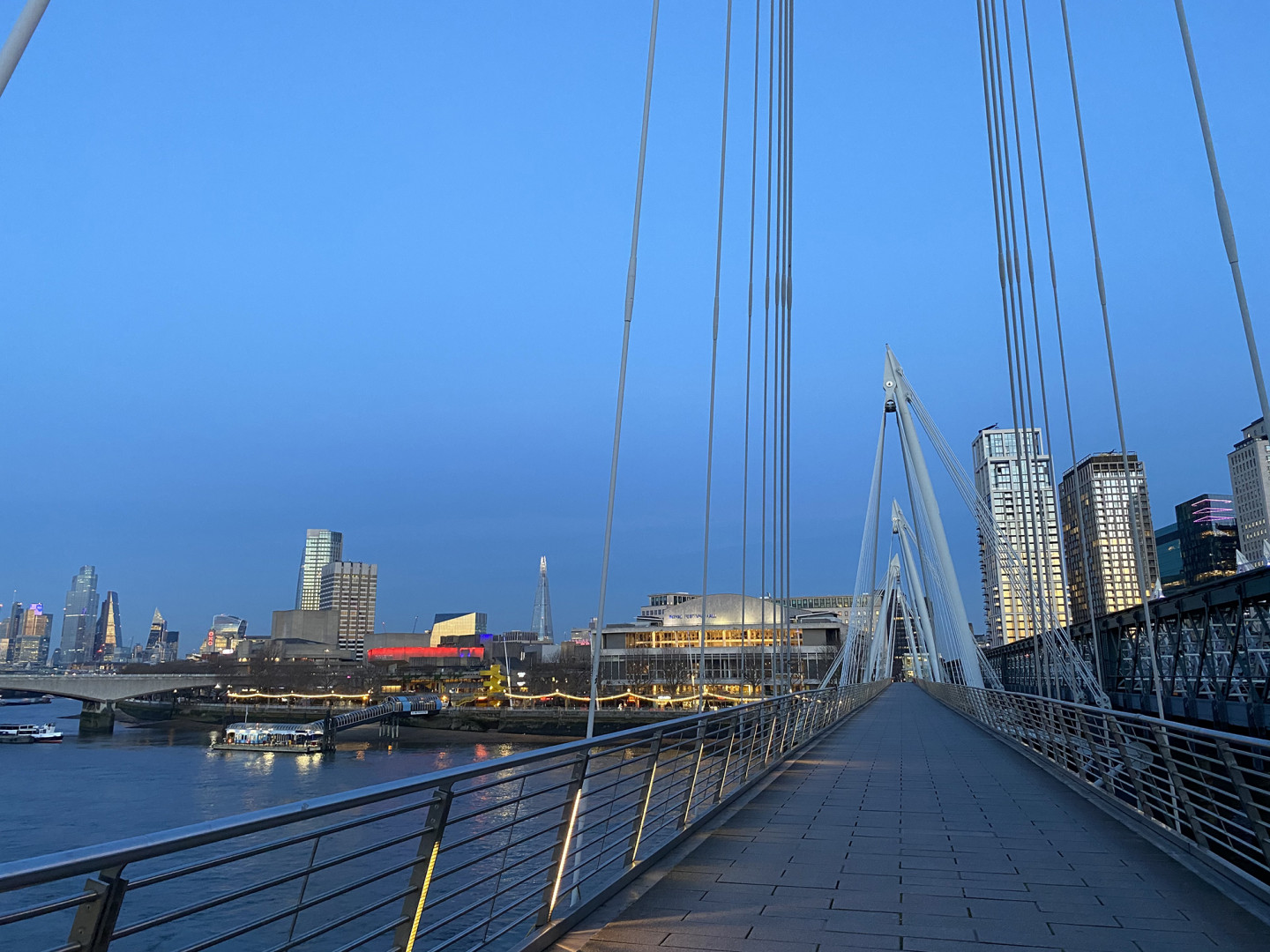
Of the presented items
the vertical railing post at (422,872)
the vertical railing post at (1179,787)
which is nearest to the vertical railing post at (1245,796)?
the vertical railing post at (1179,787)

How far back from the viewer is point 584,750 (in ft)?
15.6

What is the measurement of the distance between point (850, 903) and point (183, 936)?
11.3 meters

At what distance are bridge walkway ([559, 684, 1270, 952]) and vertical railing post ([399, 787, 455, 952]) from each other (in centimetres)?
107

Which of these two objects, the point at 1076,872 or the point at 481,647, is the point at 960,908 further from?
the point at 481,647

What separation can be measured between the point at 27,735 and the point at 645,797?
6007 centimetres

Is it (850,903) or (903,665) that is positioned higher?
(903,665)

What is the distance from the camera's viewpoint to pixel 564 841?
4.46 metres

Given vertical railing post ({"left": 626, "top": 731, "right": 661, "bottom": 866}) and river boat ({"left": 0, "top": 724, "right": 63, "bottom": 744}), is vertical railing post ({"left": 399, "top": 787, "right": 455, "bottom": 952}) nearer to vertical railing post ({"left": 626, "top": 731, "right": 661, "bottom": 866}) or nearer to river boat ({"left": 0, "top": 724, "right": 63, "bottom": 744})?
vertical railing post ({"left": 626, "top": 731, "right": 661, "bottom": 866})

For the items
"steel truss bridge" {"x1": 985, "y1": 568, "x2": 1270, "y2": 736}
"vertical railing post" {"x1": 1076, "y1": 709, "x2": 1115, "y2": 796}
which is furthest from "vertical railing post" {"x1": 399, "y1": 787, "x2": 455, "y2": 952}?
"steel truss bridge" {"x1": 985, "y1": 568, "x2": 1270, "y2": 736}

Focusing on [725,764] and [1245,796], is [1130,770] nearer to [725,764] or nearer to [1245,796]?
[1245,796]

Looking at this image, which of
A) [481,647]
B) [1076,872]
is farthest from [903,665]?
[1076,872]

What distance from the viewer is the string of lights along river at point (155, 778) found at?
25094 millimetres

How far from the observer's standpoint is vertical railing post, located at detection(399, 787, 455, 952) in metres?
3.26

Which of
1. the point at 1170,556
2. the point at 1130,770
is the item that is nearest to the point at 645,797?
the point at 1130,770
